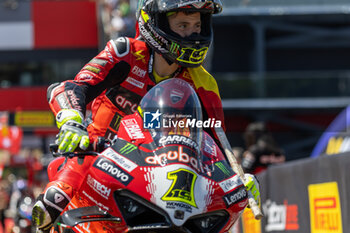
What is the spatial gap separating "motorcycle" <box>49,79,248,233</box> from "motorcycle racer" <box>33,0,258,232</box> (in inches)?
25.4

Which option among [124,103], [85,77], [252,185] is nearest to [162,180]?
[252,185]

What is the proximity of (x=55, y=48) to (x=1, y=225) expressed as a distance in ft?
94.4

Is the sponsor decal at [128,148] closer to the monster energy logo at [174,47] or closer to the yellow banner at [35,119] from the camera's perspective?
the monster energy logo at [174,47]

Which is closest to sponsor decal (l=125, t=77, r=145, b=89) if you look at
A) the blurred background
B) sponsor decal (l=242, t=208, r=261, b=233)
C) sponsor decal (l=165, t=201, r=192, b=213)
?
sponsor decal (l=165, t=201, r=192, b=213)

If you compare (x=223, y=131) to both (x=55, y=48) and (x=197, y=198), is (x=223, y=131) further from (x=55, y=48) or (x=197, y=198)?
(x=55, y=48)

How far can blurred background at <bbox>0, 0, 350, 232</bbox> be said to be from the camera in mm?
33062

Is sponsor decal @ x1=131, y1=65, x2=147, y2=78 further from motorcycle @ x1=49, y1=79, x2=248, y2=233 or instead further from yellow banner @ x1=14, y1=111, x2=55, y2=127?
yellow banner @ x1=14, y1=111, x2=55, y2=127

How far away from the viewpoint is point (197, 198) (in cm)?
326

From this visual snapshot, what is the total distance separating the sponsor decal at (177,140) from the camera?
3426mm

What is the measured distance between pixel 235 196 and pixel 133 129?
2.09ft

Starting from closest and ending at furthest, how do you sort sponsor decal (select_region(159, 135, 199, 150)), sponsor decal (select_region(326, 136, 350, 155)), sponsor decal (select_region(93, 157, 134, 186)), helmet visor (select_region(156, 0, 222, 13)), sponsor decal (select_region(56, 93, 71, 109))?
sponsor decal (select_region(93, 157, 134, 186)) < sponsor decal (select_region(159, 135, 199, 150)) < sponsor decal (select_region(56, 93, 71, 109)) < helmet visor (select_region(156, 0, 222, 13)) < sponsor decal (select_region(326, 136, 350, 155))

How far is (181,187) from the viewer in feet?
10.6

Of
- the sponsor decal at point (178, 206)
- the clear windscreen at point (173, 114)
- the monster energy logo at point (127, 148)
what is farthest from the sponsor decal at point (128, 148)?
the sponsor decal at point (178, 206)

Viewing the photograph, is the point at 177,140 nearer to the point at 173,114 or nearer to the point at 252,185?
the point at 173,114
